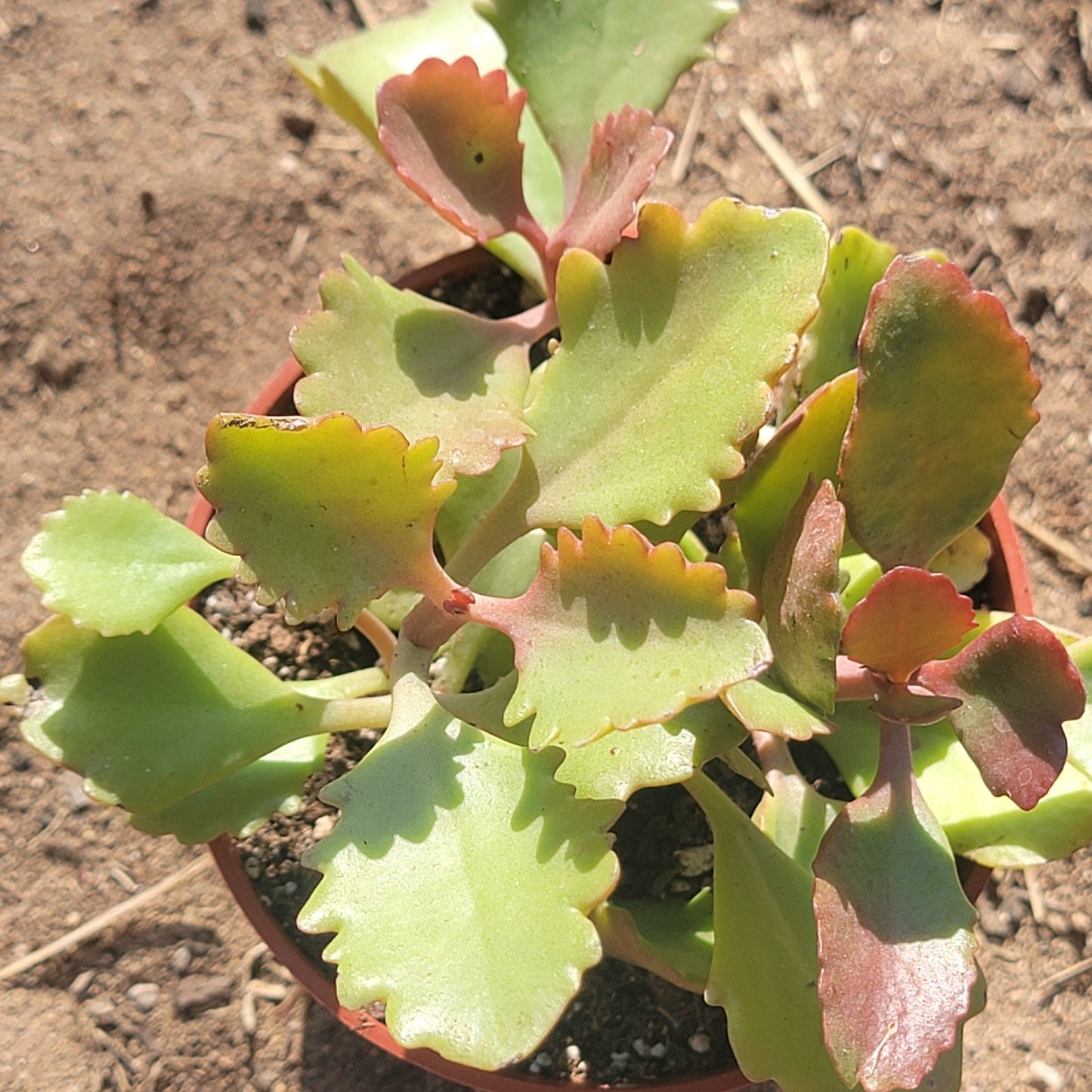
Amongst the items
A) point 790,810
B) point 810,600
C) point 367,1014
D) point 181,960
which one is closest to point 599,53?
point 810,600

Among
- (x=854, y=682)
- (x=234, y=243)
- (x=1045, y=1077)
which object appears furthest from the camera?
(x=234, y=243)

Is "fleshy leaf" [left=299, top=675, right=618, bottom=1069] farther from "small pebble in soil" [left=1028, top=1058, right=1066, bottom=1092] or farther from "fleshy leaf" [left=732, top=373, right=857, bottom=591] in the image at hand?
"small pebble in soil" [left=1028, top=1058, right=1066, bottom=1092]

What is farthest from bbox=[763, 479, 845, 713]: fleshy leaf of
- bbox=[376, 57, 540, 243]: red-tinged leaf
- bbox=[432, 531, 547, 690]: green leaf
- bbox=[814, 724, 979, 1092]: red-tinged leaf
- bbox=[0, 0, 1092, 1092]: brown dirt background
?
bbox=[0, 0, 1092, 1092]: brown dirt background

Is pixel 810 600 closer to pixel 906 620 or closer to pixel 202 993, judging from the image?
pixel 906 620

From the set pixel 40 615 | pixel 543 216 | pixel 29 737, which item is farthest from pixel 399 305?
pixel 40 615

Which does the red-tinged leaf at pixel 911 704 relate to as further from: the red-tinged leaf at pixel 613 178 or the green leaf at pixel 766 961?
the red-tinged leaf at pixel 613 178

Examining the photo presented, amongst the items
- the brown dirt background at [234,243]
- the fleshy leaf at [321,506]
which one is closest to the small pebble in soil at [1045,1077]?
the brown dirt background at [234,243]

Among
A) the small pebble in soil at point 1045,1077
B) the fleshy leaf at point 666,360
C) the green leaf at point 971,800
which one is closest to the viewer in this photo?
the fleshy leaf at point 666,360
